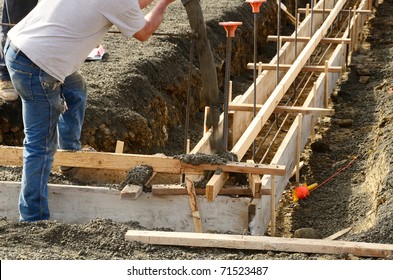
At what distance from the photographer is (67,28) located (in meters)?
5.07

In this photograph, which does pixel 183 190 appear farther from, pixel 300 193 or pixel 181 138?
pixel 181 138

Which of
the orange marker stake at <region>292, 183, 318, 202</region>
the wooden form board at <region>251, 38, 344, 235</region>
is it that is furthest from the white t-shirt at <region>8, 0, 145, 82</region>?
the orange marker stake at <region>292, 183, 318, 202</region>

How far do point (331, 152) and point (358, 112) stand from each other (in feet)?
5.41

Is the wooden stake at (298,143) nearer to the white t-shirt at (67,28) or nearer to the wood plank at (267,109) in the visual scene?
the wood plank at (267,109)

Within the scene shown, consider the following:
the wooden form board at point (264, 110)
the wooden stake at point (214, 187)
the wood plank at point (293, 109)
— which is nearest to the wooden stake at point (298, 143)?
the wood plank at point (293, 109)

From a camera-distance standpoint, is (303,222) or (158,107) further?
(158,107)

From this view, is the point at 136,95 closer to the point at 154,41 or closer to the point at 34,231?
the point at 154,41

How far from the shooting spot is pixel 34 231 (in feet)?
16.9

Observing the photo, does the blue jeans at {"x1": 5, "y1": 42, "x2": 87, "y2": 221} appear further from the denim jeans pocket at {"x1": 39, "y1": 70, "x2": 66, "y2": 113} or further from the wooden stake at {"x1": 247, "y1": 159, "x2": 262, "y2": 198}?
the wooden stake at {"x1": 247, "y1": 159, "x2": 262, "y2": 198}

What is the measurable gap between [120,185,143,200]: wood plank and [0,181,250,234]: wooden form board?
0.32 ft

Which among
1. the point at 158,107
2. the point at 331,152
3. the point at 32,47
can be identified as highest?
the point at 32,47

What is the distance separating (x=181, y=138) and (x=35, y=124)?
386cm
